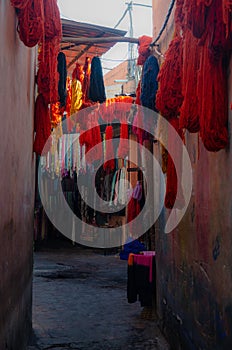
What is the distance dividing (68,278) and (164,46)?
674 cm

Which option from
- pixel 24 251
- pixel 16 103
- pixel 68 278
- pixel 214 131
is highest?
pixel 16 103

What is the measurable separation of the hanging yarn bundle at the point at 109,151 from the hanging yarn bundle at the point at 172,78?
311 inches

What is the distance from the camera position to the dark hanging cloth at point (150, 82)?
18.7ft

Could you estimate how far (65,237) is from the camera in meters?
17.7

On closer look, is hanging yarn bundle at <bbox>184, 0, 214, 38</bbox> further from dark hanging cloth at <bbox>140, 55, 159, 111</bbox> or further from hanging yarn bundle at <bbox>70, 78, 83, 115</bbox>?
hanging yarn bundle at <bbox>70, 78, 83, 115</bbox>

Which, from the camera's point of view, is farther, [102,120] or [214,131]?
[102,120]

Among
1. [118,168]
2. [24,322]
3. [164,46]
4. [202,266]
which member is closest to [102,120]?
[118,168]

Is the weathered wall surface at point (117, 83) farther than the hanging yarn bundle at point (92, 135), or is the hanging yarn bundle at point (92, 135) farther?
the weathered wall surface at point (117, 83)

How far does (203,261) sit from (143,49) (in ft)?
13.0

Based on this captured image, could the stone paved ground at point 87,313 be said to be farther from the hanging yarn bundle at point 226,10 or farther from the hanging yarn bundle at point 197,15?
the hanging yarn bundle at point 226,10

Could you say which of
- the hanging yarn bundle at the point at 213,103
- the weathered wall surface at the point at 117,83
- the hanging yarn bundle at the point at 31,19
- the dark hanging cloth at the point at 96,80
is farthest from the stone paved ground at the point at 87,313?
the weathered wall surface at the point at 117,83

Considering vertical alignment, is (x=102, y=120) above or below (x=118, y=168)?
above

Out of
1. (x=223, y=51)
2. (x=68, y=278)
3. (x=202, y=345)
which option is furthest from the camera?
(x=68, y=278)

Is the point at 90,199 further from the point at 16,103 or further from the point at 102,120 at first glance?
the point at 16,103
